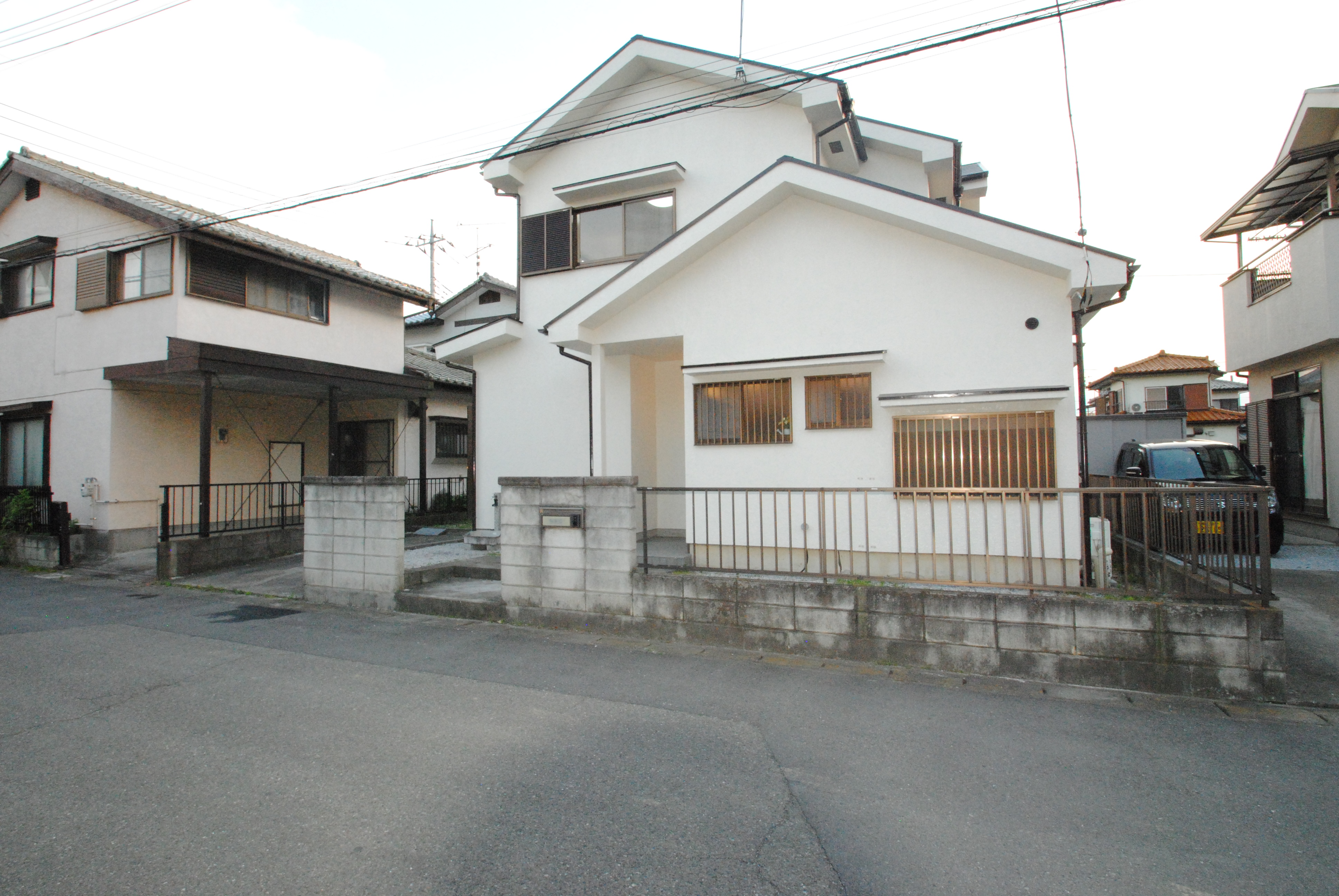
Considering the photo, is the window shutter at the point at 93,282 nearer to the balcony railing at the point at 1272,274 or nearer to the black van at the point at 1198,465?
the black van at the point at 1198,465

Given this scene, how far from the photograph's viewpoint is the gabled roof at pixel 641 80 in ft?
30.0

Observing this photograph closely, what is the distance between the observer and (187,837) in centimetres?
290

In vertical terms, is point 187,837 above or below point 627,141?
below

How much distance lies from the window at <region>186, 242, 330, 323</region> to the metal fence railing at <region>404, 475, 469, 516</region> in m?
4.41

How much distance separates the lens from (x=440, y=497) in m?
15.7

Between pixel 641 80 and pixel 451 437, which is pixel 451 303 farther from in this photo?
pixel 641 80

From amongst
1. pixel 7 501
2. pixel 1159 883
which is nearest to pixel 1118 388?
pixel 1159 883

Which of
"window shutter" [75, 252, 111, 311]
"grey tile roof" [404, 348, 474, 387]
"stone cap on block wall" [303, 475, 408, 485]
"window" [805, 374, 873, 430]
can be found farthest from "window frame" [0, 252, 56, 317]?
"window" [805, 374, 873, 430]

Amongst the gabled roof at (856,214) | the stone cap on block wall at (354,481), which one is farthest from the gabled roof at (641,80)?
the stone cap on block wall at (354,481)

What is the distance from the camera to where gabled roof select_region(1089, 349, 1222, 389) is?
24.9 m

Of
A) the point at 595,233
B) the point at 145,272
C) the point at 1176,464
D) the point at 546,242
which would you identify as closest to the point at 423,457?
the point at 145,272

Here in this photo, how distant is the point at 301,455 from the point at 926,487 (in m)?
13.7

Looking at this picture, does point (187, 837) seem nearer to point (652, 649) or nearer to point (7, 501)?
point (652, 649)

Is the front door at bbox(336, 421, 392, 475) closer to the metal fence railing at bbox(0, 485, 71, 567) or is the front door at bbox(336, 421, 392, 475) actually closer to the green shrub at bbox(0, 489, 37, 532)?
the metal fence railing at bbox(0, 485, 71, 567)
